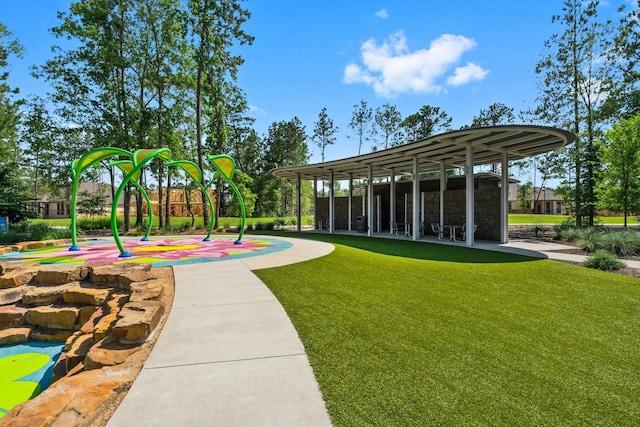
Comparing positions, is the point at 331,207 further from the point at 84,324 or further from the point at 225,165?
the point at 84,324

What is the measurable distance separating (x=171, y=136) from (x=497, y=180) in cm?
2049

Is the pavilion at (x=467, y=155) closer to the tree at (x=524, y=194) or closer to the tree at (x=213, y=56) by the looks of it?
the tree at (x=213, y=56)

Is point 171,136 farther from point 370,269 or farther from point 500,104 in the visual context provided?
point 500,104

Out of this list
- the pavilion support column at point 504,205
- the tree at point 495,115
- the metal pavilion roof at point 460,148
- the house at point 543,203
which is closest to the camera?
the metal pavilion roof at point 460,148

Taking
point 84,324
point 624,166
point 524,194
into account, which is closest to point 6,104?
point 84,324

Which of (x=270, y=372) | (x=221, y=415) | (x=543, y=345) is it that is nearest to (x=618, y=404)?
(x=543, y=345)

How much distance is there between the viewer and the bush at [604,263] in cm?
766

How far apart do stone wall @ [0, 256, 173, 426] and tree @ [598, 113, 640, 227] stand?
1916 cm

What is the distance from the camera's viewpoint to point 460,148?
13.5 metres

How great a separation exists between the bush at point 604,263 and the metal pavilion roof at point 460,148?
3.89 meters

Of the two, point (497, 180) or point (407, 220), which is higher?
point (497, 180)

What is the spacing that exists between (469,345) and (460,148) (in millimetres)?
11676

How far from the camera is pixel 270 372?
113 inches

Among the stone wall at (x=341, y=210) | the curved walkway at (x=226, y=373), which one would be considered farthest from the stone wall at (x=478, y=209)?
the curved walkway at (x=226, y=373)
